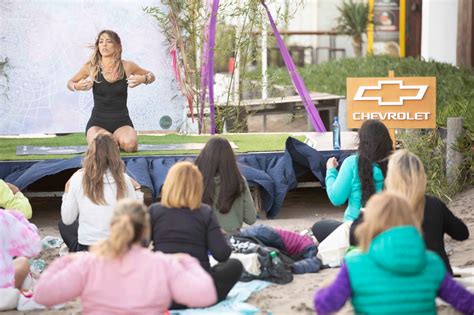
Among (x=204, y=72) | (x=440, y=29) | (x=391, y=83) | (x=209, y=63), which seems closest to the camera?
(x=391, y=83)

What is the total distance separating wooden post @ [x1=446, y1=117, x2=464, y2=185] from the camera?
9641 millimetres

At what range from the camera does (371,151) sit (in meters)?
6.86

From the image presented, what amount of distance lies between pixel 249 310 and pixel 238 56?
7.12m

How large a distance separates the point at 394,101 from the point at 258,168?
1357 millimetres

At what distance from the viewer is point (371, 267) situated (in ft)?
14.8

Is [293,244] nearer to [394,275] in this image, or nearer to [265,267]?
[265,267]

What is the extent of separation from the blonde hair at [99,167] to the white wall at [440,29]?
15.1 m

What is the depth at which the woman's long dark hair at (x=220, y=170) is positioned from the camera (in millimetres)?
6727

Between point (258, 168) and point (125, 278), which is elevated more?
point (125, 278)

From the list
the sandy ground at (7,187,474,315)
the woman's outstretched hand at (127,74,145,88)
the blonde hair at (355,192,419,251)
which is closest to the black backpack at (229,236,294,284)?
the sandy ground at (7,187,474,315)

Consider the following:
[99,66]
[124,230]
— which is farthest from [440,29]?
[124,230]

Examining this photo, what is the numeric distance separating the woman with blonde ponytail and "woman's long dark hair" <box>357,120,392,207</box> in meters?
2.46

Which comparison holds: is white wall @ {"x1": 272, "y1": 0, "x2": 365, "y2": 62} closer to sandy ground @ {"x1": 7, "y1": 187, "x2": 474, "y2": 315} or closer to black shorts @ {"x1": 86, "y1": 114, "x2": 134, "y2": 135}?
sandy ground @ {"x1": 7, "y1": 187, "x2": 474, "y2": 315}

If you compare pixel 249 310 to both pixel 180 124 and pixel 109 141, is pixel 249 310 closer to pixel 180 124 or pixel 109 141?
pixel 109 141
